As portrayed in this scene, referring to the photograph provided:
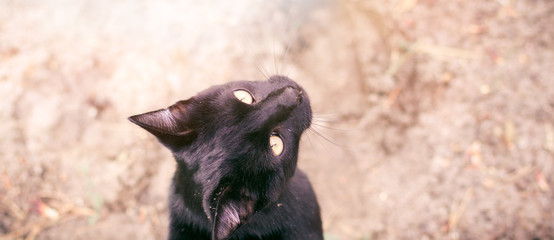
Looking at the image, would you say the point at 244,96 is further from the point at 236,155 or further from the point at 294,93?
the point at 236,155

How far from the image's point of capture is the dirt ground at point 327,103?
2213 millimetres

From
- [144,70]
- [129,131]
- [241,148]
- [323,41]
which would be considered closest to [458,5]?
[323,41]

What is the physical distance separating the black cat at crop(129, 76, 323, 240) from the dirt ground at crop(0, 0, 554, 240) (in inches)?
26.4

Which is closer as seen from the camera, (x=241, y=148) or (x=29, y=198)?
(x=241, y=148)

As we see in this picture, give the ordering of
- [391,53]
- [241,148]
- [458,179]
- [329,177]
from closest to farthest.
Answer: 1. [241,148]
2. [458,179]
3. [329,177]
4. [391,53]

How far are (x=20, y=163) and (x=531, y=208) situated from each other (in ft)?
11.4

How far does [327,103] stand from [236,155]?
1.43 metres

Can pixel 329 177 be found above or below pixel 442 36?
below

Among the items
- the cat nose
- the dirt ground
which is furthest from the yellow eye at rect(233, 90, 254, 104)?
the dirt ground

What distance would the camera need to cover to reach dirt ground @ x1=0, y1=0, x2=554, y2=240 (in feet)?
7.26

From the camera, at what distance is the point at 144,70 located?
2398 mm

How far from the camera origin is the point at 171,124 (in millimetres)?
1346

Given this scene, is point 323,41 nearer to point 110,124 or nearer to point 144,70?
point 144,70

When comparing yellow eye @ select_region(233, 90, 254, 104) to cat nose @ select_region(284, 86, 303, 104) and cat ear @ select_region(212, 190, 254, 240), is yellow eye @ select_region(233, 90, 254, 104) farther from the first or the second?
cat ear @ select_region(212, 190, 254, 240)
